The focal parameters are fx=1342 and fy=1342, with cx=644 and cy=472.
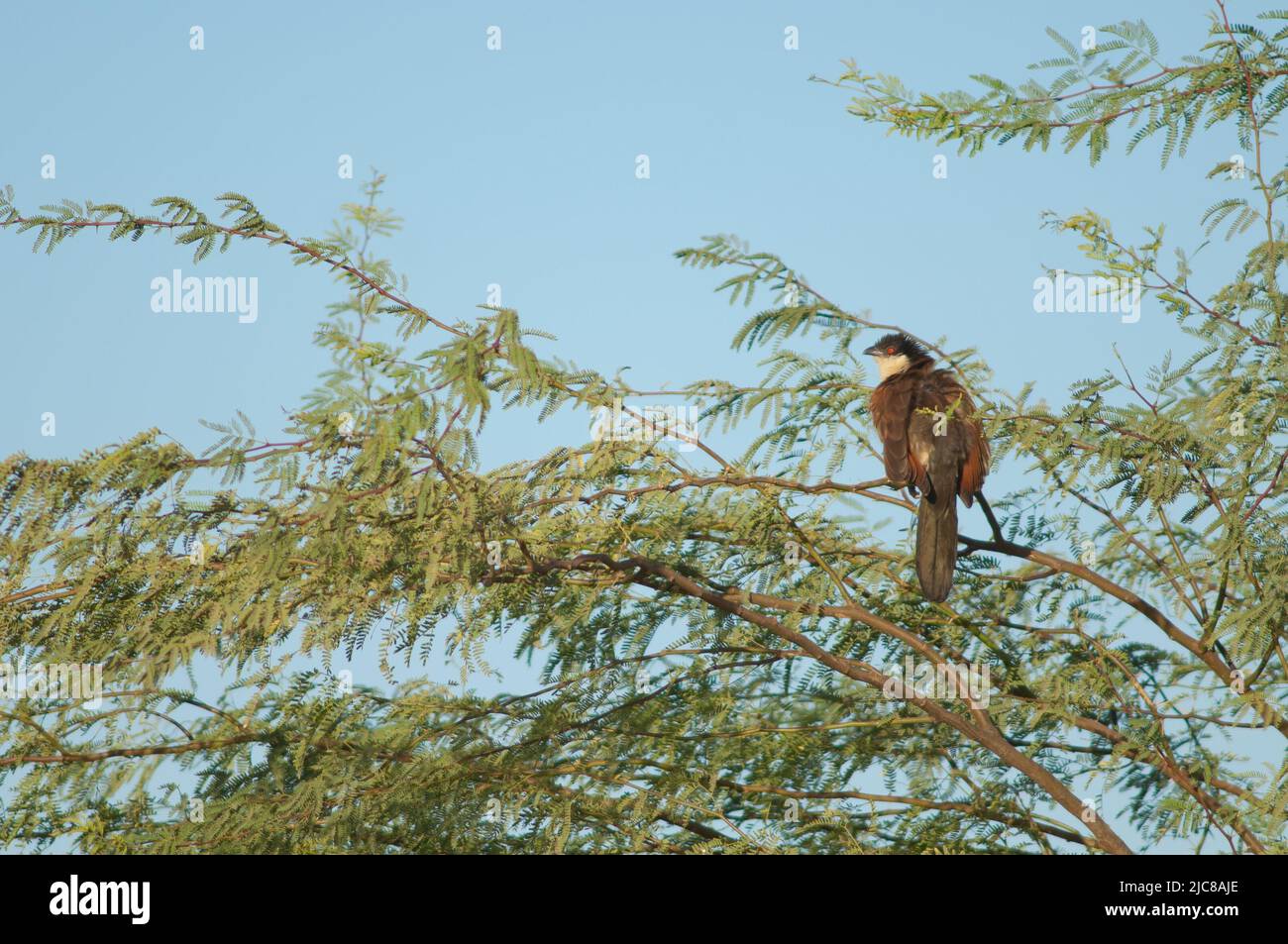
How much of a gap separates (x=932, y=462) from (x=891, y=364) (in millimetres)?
2341

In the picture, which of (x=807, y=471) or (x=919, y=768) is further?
(x=919, y=768)

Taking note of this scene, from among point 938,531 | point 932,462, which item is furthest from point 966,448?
point 938,531

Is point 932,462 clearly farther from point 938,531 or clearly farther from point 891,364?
point 891,364

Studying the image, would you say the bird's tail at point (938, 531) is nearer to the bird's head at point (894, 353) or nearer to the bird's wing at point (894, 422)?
the bird's wing at point (894, 422)

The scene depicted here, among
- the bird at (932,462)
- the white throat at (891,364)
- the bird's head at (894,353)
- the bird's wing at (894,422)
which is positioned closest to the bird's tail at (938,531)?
the bird at (932,462)

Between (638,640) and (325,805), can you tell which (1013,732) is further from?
(325,805)

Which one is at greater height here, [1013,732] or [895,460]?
[895,460]

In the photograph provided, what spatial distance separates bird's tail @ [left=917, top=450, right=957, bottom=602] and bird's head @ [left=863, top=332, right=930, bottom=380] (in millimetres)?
1798

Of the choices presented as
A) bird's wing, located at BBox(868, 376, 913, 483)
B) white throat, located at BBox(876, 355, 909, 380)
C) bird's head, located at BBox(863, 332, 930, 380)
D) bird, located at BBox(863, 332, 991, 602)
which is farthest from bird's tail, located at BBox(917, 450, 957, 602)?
white throat, located at BBox(876, 355, 909, 380)

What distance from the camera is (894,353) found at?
8.66m
